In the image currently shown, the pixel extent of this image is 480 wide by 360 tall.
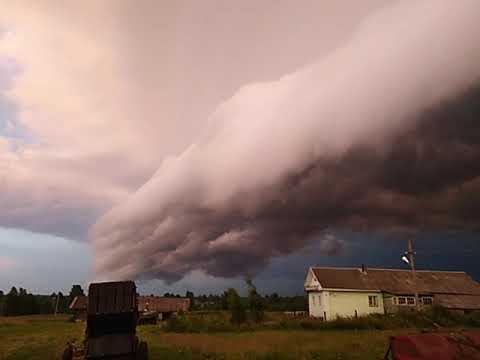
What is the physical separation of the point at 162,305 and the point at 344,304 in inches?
1372

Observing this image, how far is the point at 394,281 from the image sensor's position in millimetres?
44531

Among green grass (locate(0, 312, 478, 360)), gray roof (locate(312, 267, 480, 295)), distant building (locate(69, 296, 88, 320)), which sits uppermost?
gray roof (locate(312, 267, 480, 295))

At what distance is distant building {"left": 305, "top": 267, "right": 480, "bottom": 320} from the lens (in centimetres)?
4128

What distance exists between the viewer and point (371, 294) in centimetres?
4247

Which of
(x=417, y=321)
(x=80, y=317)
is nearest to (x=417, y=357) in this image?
(x=417, y=321)

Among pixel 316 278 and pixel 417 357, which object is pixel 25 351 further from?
pixel 316 278

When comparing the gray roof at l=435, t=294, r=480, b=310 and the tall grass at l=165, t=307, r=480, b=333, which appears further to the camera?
the gray roof at l=435, t=294, r=480, b=310

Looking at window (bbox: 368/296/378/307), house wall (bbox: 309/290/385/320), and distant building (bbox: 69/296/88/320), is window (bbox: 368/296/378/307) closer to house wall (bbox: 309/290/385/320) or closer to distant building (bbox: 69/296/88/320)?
house wall (bbox: 309/290/385/320)

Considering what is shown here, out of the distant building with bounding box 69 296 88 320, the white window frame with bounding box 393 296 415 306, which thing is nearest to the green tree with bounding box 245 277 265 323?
the white window frame with bounding box 393 296 415 306

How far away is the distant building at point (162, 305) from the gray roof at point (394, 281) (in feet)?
99.5

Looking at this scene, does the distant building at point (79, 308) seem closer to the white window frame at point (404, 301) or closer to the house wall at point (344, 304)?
the house wall at point (344, 304)

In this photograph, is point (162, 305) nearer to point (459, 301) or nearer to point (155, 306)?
point (155, 306)

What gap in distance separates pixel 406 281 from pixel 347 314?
29.7 ft

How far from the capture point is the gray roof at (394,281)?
140 ft
